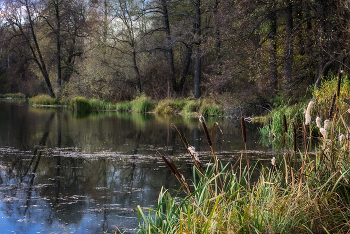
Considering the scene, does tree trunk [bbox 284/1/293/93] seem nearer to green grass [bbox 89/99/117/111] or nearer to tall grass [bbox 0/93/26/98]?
green grass [bbox 89/99/117/111]

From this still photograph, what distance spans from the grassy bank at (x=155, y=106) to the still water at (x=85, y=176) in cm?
851

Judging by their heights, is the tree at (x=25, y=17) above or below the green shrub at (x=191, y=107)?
above

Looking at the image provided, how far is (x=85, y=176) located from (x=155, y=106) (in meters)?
15.4

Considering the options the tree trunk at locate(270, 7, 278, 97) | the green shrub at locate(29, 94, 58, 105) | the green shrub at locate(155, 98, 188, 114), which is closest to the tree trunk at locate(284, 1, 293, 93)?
the tree trunk at locate(270, 7, 278, 97)

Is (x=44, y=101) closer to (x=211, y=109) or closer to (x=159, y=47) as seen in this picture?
(x=159, y=47)

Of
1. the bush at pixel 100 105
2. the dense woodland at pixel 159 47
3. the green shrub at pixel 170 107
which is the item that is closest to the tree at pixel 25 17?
the dense woodland at pixel 159 47

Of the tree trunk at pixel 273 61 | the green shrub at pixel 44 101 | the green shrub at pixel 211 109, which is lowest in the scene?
the green shrub at pixel 211 109

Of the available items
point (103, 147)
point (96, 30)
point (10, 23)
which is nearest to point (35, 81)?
point (10, 23)

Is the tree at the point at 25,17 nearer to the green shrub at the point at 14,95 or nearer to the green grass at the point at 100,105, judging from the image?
the green grass at the point at 100,105

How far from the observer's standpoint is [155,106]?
20016mm

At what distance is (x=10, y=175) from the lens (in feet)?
15.4

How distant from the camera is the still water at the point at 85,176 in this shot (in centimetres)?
312

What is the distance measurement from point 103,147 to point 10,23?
22382 mm

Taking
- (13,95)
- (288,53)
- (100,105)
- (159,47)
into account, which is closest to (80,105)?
(100,105)
